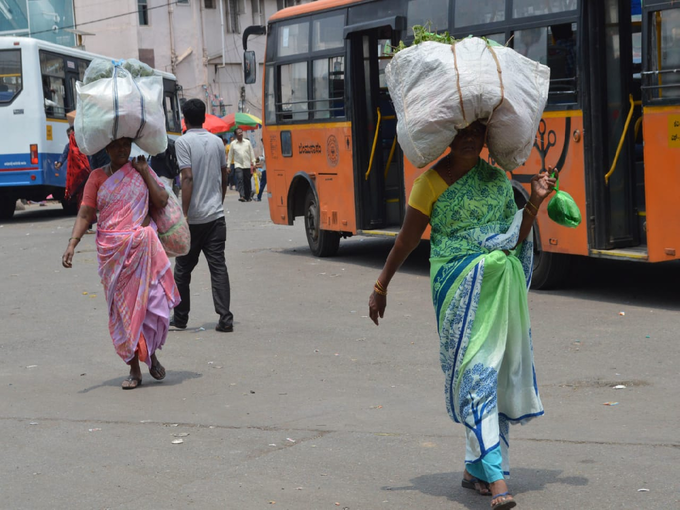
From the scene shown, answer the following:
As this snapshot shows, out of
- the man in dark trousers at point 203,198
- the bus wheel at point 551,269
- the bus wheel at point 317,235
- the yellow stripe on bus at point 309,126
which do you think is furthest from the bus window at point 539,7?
the bus wheel at point 317,235

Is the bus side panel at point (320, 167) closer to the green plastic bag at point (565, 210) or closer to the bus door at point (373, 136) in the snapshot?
the bus door at point (373, 136)

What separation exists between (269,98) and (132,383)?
332 inches

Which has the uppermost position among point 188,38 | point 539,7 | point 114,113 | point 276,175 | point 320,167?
point 188,38

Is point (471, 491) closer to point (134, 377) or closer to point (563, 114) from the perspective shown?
point (134, 377)

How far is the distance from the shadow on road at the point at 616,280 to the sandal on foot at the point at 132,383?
464 centimetres

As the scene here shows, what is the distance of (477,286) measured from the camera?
4371 millimetres

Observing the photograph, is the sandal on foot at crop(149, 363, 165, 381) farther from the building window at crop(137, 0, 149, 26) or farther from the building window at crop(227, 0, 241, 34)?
the building window at crop(227, 0, 241, 34)

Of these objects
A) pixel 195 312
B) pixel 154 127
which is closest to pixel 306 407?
pixel 154 127

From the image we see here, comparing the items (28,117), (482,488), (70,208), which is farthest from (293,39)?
(70,208)

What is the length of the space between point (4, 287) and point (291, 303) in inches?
147

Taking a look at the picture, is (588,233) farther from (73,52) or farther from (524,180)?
(73,52)

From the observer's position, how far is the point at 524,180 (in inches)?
408

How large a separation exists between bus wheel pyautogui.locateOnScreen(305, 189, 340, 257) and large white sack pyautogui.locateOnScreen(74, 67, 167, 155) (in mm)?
6999

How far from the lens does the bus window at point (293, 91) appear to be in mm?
14008
